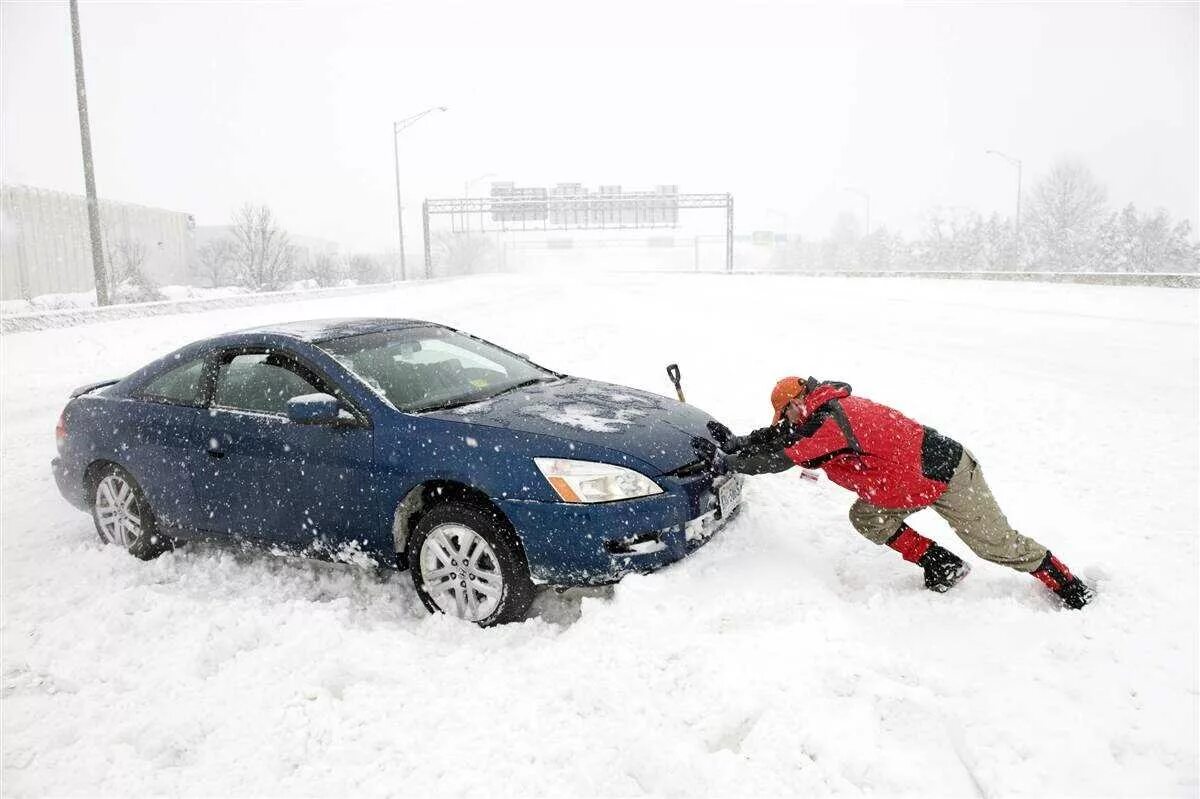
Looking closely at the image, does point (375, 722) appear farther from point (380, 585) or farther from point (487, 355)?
point (487, 355)

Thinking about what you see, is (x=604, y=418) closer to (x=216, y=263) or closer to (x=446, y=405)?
(x=446, y=405)

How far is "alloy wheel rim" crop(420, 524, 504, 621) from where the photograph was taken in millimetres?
3730

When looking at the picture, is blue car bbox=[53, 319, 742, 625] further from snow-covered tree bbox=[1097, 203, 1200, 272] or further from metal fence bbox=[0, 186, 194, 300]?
snow-covered tree bbox=[1097, 203, 1200, 272]

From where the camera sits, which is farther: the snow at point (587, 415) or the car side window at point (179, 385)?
the car side window at point (179, 385)

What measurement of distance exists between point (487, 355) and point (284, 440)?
1519 mm

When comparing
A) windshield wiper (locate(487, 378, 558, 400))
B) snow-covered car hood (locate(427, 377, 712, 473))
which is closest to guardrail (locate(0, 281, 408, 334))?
windshield wiper (locate(487, 378, 558, 400))

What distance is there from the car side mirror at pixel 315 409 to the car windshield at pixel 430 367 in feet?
0.80

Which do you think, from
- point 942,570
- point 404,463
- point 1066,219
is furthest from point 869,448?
point 1066,219

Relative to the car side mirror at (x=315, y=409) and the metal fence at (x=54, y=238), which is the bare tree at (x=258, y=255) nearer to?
the metal fence at (x=54, y=238)

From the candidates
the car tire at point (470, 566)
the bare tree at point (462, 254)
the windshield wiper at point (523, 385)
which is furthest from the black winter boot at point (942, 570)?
the bare tree at point (462, 254)

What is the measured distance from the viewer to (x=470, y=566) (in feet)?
12.4

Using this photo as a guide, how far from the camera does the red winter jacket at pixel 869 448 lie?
154 inches

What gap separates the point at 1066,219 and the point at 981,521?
223 feet

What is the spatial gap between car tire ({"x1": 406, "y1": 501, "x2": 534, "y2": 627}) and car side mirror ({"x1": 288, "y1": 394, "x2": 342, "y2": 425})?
0.75 meters
